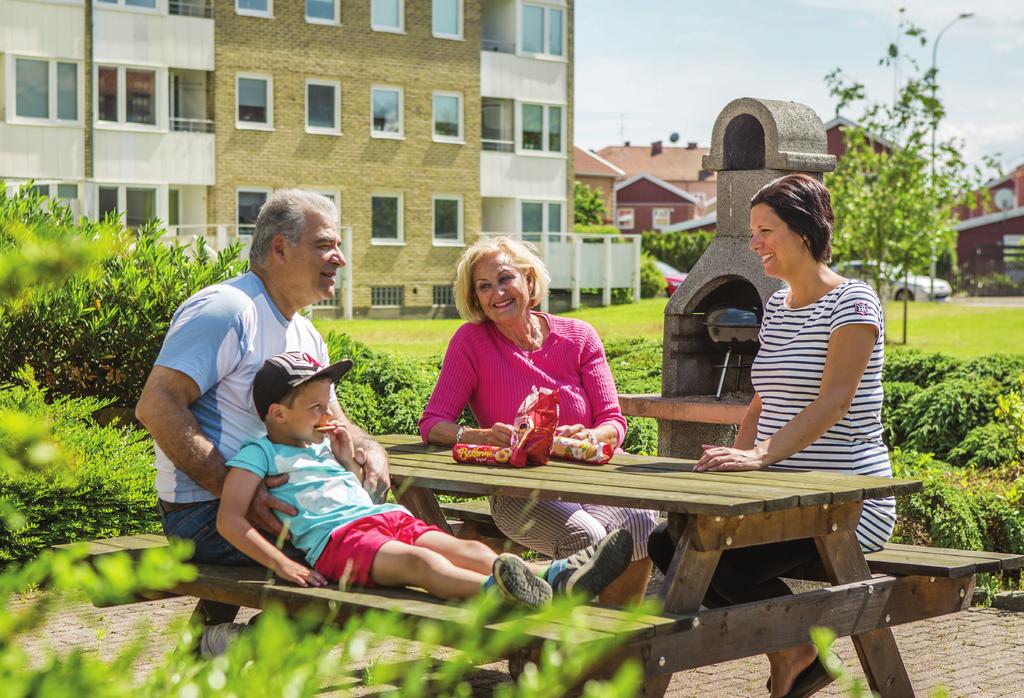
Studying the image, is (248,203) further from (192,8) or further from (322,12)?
(322,12)

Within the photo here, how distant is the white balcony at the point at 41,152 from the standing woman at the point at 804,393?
32417mm

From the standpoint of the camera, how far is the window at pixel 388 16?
135 ft

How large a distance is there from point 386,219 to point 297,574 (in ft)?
125

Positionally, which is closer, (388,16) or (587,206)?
(388,16)

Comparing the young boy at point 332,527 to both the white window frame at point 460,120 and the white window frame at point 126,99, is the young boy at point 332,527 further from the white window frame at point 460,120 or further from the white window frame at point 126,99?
the white window frame at point 460,120

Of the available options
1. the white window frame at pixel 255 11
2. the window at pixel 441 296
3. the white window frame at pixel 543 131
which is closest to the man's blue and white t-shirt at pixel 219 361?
the white window frame at pixel 255 11

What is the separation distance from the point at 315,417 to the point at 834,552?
61.1 inches

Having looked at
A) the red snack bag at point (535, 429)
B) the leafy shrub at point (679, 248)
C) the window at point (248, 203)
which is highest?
the window at point (248, 203)

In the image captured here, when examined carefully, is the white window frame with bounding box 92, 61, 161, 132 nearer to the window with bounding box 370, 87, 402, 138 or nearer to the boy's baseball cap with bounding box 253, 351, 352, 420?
the window with bounding box 370, 87, 402, 138

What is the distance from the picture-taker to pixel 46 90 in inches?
1404

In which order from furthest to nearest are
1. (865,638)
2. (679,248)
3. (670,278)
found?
(679,248) → (670,278) → (865,638)

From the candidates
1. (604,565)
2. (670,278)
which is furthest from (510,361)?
(670,278)

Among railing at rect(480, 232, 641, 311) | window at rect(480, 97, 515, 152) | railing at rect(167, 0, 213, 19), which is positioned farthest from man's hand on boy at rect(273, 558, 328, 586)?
window at rect(480, 97, 515, 152)

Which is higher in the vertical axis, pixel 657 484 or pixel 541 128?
pixel 541 128
